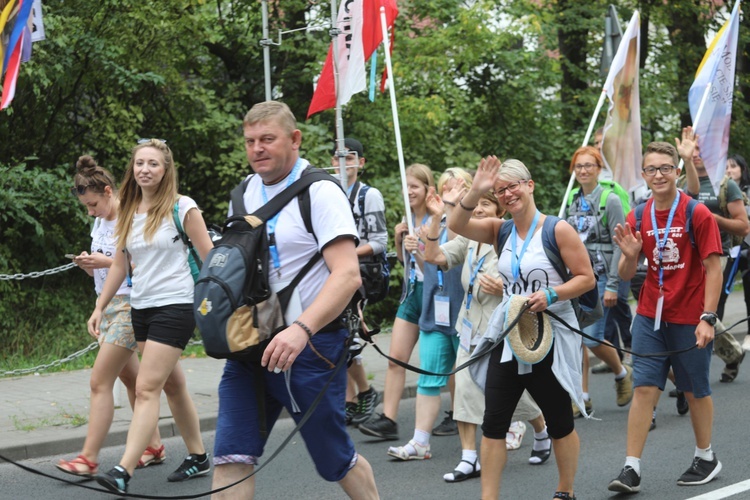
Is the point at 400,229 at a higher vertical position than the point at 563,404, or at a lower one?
higher

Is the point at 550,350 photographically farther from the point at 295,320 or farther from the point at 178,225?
the point at 178,225

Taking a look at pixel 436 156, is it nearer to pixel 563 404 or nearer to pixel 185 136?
pixel 185 136

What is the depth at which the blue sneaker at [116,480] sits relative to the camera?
547 centimetres

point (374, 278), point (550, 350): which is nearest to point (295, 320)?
point (550, 350)

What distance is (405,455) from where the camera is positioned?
687cm

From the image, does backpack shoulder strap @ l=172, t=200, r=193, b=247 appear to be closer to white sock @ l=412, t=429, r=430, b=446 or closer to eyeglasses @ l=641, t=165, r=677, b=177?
white sock @ l=412, t=429, r=430, b=446

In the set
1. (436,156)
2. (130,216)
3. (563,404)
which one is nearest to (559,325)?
(563,404)

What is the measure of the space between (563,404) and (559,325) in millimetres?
383

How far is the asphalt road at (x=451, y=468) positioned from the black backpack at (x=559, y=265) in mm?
1041

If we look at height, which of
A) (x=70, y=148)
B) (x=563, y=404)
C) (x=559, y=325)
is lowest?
→ (x=563, y=404)

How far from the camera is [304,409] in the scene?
4.16 metres

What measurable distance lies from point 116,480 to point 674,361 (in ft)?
10.1

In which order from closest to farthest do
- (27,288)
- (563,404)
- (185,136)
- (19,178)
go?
(563,404) < (19,178) < (27,288) < (185,136)

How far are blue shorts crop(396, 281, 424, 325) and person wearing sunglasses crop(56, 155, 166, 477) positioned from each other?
1.87m
